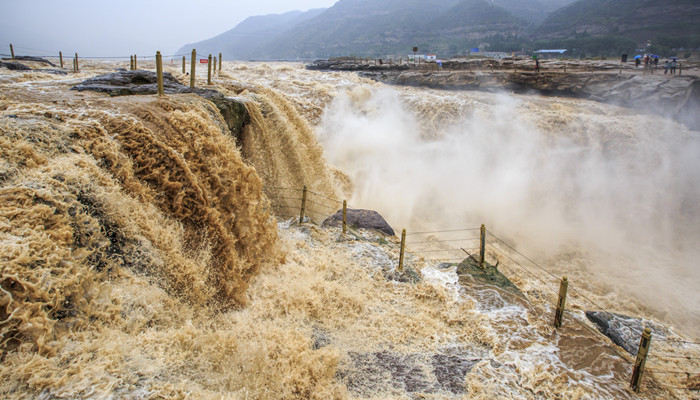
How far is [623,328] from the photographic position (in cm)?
662

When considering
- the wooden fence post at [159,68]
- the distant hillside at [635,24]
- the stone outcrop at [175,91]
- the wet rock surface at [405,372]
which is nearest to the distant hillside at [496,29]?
the distant hillside at [635,24]

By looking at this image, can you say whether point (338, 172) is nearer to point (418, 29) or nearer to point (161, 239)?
point (161, 239)

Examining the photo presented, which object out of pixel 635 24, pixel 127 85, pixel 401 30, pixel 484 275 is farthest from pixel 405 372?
pixel 401 30

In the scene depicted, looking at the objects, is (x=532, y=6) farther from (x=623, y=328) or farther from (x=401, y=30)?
(x=623, y=328)

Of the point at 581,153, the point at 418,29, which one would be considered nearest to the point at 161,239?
the point at 581,153

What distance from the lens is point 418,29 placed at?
418ft

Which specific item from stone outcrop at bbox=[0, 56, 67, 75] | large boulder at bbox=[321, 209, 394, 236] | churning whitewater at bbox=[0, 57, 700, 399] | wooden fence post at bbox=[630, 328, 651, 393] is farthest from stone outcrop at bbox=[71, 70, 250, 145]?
wooden fence post at bbox=[630, 328, 651, 393]

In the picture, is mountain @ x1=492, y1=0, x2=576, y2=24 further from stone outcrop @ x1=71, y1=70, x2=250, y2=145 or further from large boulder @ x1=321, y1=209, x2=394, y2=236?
stone outcrop @ x1=71, y1=70, x2=250, y2=145

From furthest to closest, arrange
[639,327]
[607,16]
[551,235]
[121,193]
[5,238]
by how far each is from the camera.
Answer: [607,16]
[551,235]
[639,327]
[121,193]
[5,238]

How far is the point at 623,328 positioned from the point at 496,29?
114394 mm

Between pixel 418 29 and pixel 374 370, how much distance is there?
454ft

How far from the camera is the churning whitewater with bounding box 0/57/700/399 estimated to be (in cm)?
332

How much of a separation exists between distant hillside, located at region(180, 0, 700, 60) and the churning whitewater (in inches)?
1780

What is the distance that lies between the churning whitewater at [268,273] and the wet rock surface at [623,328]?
0.24 meters
